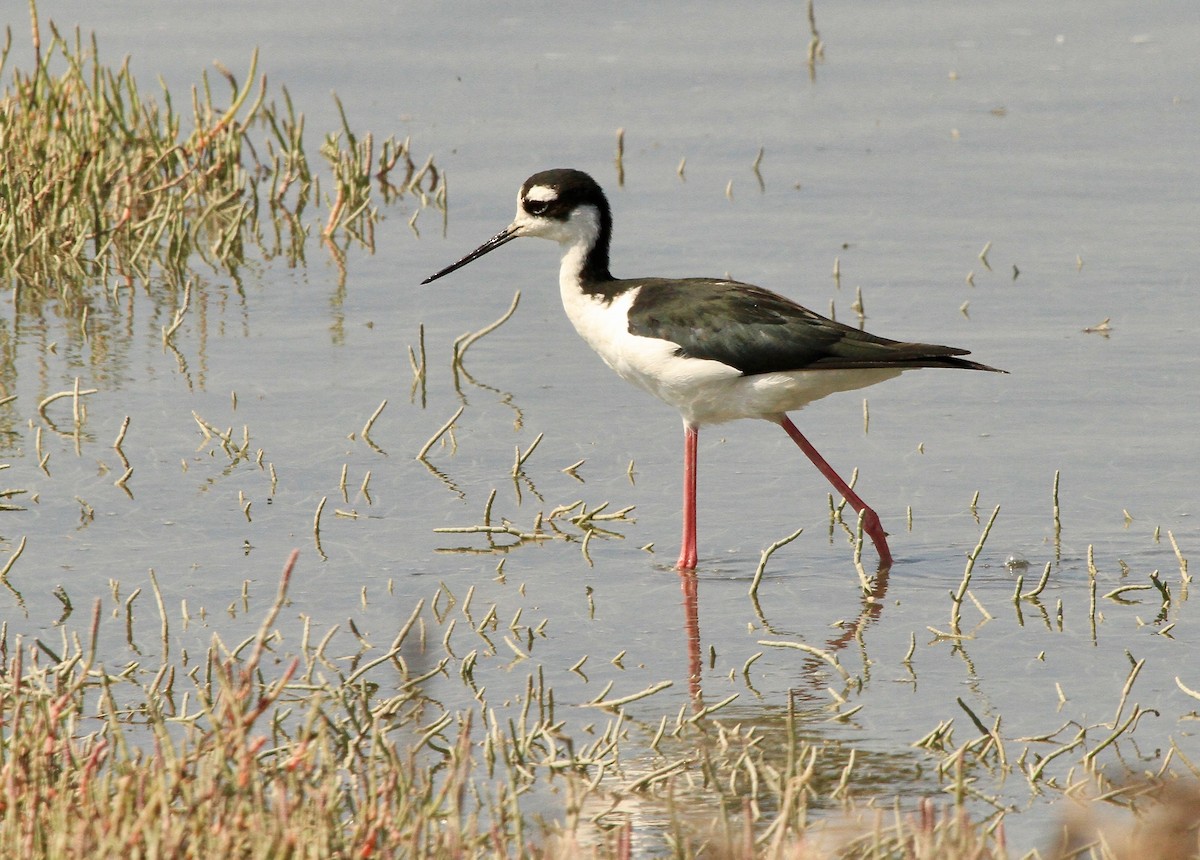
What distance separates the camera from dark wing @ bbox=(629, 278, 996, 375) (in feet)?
22.7

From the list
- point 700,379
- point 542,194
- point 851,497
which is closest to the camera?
point 851,497

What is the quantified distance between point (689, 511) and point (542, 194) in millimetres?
1688

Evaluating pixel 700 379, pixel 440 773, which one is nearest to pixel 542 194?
pixel 700 379

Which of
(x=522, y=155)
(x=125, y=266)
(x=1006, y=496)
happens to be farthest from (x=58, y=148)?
(x=1006, y=496)

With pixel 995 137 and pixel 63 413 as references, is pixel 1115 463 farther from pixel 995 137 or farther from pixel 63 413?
pixel 995 137

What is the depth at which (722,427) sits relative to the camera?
859 cm

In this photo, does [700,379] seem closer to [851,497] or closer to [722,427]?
[851,497]

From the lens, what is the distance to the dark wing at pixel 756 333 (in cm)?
693

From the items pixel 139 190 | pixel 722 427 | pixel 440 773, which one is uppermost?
pixel 139 190

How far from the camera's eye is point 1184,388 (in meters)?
8.52

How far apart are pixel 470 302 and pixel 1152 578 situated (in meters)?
4.89

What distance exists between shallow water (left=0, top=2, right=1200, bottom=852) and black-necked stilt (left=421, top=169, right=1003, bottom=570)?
308 mm

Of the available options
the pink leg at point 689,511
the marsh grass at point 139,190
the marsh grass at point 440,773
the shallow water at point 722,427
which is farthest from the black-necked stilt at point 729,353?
the marsh grass at point 139,190

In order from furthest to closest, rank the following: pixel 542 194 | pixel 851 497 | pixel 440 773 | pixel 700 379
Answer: pixel 542 194 < pixel 700 379 < pixel 851 497 < pixel 440 773
